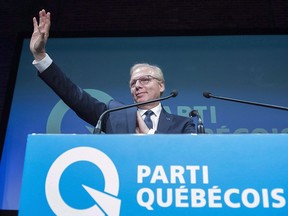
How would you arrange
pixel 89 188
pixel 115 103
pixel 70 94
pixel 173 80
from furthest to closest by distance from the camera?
pixel 173 80 → pixel 115 103 → pixel 70 94 → pixel 89 188

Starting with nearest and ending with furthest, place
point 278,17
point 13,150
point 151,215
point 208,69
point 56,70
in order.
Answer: point 151,215
point 56,70
point 13,150
point 208,69
point 278,17

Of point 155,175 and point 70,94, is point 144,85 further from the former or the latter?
point 155,175

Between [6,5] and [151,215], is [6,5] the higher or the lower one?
the higher one

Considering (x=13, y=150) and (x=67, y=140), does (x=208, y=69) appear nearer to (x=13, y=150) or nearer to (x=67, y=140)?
(x=13, y=150)

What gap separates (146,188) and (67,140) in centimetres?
21

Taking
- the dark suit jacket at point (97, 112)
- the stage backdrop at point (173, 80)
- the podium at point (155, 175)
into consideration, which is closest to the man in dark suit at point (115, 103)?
the dark suit jacket at point (97, 112)

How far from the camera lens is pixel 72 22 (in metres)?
3.34

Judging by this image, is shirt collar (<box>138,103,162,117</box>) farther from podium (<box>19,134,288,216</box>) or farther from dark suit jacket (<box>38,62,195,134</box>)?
podium (<box>19,134,288,216</box>)

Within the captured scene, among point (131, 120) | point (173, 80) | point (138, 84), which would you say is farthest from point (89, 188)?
point (173, 80)

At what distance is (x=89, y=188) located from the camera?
701 mm

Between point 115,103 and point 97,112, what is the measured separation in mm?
96

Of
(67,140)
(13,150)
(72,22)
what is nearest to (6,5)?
(72,22)

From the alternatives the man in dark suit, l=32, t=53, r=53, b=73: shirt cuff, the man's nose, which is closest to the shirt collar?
the man in dark suit

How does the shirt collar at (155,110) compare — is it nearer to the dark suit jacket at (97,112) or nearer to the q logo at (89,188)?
the dark suit jacket at (97,112)
